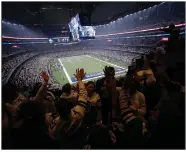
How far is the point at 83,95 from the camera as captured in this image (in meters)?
1.93

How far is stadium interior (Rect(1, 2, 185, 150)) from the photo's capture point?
66.7 inches

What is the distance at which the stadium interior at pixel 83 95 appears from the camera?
5.56 ft

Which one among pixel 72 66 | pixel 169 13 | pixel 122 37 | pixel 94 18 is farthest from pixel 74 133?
pixel 169 13

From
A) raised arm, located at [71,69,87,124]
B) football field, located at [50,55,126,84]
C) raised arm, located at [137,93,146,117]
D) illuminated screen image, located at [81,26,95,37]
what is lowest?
football field, located at [50,55,126,84]

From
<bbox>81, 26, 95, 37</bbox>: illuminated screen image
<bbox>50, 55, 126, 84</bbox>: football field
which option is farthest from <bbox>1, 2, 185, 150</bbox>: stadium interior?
<bbox>50, 55, 126, 84</bbox>: football field

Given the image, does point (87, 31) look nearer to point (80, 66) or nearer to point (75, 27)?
point (75, 27)

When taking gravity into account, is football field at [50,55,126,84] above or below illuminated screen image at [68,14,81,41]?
below

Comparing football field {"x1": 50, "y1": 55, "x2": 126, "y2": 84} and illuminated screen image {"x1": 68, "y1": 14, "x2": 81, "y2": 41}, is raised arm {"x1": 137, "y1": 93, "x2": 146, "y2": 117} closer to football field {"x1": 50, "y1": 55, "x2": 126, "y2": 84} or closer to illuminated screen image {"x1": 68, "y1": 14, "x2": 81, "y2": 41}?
illuminated screen image {"x1": 68, "y1": 14, "x2": 81, "y2": 41}

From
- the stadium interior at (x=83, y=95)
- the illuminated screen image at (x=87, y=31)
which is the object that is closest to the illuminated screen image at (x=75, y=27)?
the stadium interior at (x=83, y=95)

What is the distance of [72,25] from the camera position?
725 centimetres

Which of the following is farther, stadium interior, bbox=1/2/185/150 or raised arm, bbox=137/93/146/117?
raised arm, bbox=137/93/146/117

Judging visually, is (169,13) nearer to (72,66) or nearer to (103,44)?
(103,44)

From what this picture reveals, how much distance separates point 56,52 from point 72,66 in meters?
1.21


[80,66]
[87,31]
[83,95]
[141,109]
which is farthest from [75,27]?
[141,109]
